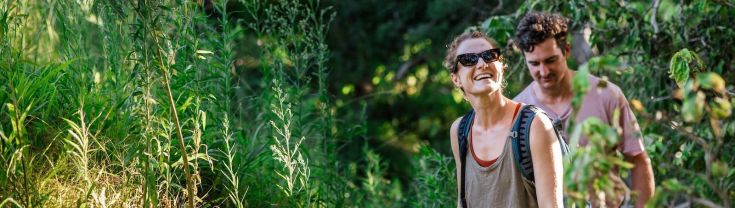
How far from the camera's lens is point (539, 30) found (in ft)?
13.7

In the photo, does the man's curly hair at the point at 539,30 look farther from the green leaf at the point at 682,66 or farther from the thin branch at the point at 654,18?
the thin branch at the point at 654,18

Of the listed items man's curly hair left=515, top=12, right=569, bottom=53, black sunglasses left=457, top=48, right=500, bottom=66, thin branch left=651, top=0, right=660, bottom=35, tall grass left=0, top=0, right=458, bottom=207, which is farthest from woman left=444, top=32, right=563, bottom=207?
thin branch left=651, top=0, right=660, bottom=35

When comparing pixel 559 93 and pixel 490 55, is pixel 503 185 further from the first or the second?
pixel 559 93

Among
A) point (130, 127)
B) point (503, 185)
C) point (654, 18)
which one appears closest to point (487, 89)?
point (503, 185)

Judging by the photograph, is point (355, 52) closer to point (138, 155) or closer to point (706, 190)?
point (706, 190)

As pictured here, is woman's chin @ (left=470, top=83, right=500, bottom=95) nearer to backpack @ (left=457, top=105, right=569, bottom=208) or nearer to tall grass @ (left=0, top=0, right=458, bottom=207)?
backpack @ (left=457, top=105, right=569, bottom=208)

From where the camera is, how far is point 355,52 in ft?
49.4

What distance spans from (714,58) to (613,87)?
6.77ft

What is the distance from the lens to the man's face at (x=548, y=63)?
4.21 m

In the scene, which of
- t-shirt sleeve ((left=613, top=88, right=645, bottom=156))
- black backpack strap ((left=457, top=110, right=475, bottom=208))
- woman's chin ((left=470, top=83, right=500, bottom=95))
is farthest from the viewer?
t-shirt sleeve ((left=613, top=88, right=645, bottom=156))

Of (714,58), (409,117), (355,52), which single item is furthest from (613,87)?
(409,117)

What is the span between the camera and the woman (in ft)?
11.5

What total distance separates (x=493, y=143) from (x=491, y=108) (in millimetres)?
128

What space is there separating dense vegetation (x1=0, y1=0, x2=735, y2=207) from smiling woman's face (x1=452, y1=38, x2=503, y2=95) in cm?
37
